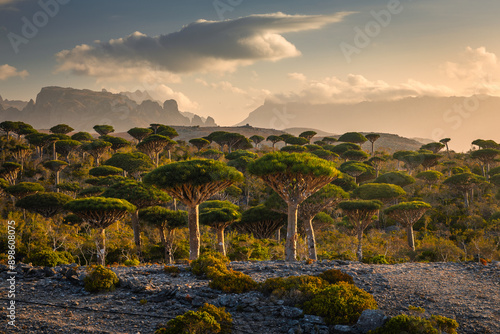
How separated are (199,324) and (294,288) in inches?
187

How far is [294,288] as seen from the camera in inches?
561

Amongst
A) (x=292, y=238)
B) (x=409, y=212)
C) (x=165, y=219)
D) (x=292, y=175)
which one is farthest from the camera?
(x=409, y=212)

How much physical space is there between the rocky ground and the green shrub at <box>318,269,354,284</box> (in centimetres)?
65

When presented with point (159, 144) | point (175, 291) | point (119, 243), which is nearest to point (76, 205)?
point (119, 243)

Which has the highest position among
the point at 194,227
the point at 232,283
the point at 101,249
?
the point at 194,227

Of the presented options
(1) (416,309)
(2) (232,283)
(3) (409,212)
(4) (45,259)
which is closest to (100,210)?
(4) (45,259)

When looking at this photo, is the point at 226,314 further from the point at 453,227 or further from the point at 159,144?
the point at 159,144

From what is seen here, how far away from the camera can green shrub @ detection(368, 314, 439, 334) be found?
36.3ft

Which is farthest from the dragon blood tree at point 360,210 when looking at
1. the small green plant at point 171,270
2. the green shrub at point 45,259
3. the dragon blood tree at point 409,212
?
the green shrub at point 45,259

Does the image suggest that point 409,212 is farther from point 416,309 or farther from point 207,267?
point 207,267

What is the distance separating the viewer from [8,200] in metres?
52.7

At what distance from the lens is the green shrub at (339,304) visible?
12.5 metres

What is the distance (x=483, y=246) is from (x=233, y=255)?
77.1 feet

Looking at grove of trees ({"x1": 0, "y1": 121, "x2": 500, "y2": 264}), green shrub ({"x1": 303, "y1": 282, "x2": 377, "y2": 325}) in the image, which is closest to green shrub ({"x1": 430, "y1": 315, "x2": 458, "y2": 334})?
green shrub ({"x1": 303, "y1": 282, "x2": 377, "y2": 325})
